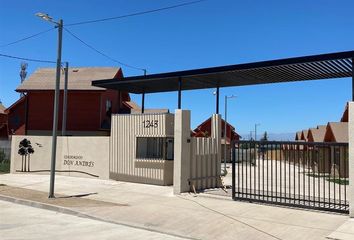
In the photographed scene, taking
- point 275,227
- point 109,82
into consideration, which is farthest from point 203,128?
point 275,227

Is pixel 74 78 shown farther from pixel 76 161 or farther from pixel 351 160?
pixel 351 160

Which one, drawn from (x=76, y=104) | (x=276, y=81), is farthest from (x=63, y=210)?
(x=76, y=104)

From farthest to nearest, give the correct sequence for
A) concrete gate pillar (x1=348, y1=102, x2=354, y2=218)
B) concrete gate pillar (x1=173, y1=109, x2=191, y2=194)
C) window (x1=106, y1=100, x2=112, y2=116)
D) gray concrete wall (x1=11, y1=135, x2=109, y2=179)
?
1. window (x1=106, y1=100, x2=112, y2=116)
2. gray concrete wall (x1=11, y1=135, x2=109, y2=179)
3. concrete gate pillar (x1=173, y1=109, x2=191, y2=194)
4. concrete gate pillar (x1=348, y1=102, x2=354, y2=218)

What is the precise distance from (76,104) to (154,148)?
1949 centimetres

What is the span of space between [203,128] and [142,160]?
47.5m

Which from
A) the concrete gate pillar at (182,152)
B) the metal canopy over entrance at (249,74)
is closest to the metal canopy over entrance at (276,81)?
the metal canopy over entrance at (249,74)

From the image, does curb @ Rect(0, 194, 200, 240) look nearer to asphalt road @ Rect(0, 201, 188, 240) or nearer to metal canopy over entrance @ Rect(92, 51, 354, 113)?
asphalt road @ Rect(0, 201, 188, 240)

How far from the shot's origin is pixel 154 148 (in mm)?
20797

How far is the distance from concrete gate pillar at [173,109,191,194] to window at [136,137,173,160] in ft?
7.81

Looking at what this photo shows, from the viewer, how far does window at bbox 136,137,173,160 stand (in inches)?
798

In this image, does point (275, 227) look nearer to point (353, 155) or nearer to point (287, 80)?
point (353, 155)

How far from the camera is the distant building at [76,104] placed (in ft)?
124

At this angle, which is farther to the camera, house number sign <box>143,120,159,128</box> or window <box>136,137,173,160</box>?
house number sign <box>143,120,159,128</box>

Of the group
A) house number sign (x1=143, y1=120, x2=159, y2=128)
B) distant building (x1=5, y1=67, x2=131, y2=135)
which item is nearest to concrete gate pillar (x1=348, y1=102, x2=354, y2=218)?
house number sign (x1=143, y1=120, x2=159, y2=128)
